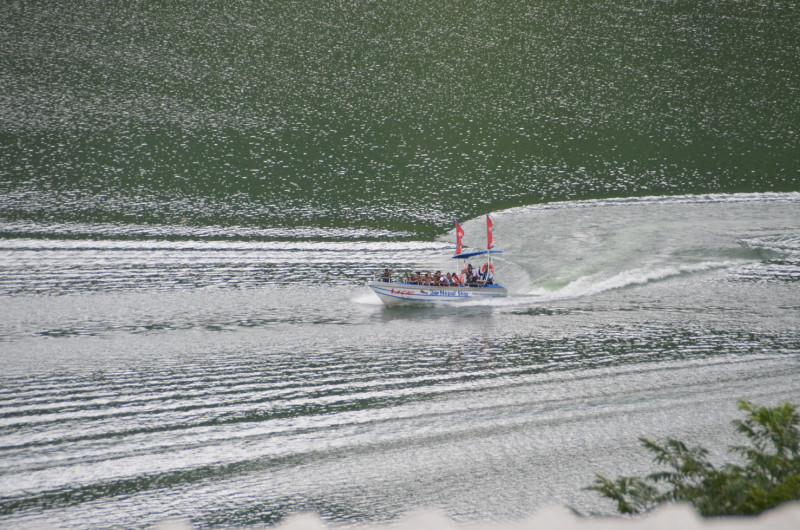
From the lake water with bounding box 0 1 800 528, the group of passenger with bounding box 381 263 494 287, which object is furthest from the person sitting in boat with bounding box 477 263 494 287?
the lake water with bounding box 0 1 800 528

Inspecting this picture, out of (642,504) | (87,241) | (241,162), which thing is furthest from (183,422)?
(241,162)

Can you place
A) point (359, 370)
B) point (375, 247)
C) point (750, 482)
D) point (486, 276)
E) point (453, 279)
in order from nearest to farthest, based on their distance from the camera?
point (750, 482) < point (359, 370) < point (486, 276) < point (453, 279) < point (375, 247)

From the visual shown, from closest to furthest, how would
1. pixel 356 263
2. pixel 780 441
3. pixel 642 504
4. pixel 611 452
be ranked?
pixel 780 441 < pixel 642 504 < pixel 611 452 < pixel 356 263

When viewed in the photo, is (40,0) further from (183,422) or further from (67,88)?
(183,422)

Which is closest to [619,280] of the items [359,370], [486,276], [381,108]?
[486,276]

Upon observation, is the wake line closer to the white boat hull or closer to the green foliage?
the white boat hull

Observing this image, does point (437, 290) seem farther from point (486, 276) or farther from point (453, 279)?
point (486, 276)

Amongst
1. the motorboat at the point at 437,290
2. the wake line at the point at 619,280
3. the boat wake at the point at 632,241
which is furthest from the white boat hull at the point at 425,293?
the wake line at the point at 619,280
